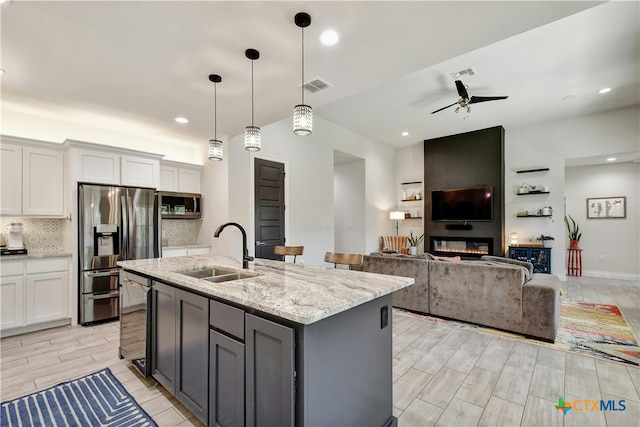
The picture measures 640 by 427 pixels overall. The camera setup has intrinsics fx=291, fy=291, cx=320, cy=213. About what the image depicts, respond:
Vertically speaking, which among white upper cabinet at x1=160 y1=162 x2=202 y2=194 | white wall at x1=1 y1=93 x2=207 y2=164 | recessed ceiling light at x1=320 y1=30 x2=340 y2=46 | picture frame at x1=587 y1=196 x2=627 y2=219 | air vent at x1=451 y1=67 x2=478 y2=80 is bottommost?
picture frame at x1=587 y1=196 x2=627 y2=219

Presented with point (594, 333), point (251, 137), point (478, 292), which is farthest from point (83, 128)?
point (594, 333)

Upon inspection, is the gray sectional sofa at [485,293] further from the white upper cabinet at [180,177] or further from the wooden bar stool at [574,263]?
the wooden bar stool at [574,263]

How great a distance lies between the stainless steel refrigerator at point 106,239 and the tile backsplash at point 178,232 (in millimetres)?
748

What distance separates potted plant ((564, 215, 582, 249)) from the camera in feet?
21.9

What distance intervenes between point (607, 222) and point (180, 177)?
29.2 ft

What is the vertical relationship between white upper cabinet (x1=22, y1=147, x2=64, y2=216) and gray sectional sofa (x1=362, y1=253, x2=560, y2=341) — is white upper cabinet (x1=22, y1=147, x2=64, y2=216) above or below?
above

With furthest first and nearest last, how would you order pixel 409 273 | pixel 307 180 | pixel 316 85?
1. pixel 307 180
2. pixel 409 273
3. pixel 316 85

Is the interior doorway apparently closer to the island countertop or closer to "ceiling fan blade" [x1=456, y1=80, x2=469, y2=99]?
"ceiling fan blade" [x1=456, y1=80, x2=469, y2=99]

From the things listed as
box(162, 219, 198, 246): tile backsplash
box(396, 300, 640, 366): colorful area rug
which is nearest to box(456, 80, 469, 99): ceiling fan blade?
box(396, 300, 640, 366): colorful area rug

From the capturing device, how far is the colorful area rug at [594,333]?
281 cm

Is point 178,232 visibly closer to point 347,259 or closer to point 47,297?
point 47,297

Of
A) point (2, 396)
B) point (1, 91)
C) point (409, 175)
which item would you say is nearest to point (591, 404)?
point (2, 396)

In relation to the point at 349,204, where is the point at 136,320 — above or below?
below

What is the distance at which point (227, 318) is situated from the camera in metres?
1.53
